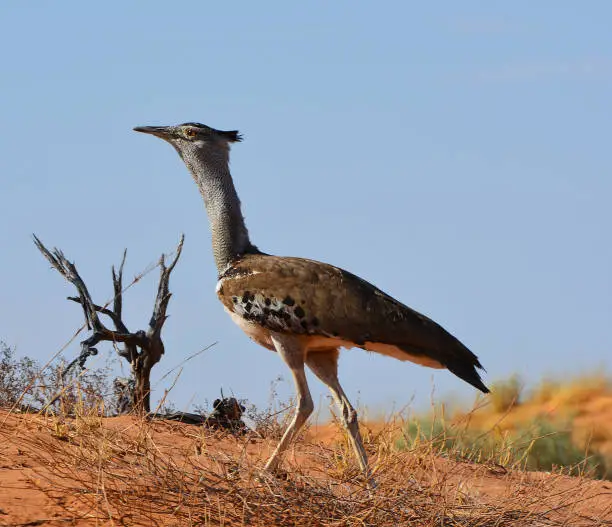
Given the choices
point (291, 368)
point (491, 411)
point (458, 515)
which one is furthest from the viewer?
point (491, 411)

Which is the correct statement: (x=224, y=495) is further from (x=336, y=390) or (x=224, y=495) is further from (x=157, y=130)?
(x=157, y=130)

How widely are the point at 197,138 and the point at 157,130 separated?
0.36 m

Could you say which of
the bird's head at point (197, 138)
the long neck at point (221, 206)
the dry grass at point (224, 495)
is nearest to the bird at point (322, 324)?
the long neck at point (221, 206)

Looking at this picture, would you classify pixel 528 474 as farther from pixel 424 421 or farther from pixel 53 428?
pixel 424 421

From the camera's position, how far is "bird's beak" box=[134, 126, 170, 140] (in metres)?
7.99

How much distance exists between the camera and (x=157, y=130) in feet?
26.3

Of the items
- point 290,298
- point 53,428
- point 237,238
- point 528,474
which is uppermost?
point 237,238

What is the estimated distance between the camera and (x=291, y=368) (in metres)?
6.78

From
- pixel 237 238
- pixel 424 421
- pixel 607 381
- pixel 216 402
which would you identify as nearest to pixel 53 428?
pixel 237 238

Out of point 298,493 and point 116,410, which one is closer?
point 298,493

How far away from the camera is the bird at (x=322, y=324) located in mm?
6770

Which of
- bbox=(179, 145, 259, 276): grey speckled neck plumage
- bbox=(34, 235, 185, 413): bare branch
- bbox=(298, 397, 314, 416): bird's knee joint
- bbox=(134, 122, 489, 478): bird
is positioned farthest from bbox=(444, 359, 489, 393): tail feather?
bbox=(34, 235, 185, 413): bare branch

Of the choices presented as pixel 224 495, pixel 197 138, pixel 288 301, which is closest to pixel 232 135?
pixel 197 138

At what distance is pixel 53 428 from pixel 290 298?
2069mm
